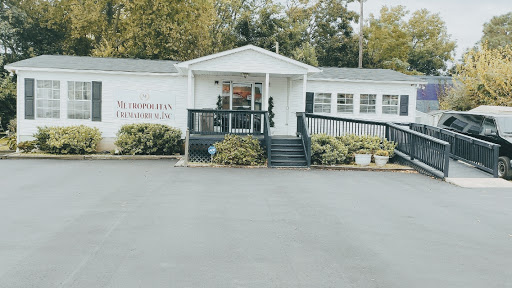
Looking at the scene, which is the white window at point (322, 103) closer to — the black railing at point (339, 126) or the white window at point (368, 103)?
the white window at point (368, 103)

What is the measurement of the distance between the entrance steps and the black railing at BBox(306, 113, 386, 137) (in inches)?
44.6

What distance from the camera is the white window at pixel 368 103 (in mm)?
19688

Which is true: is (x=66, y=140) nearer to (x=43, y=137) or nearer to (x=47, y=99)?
(x=43, y=137)

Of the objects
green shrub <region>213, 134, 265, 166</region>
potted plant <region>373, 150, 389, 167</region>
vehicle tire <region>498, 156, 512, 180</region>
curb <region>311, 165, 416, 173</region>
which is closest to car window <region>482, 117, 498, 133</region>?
vehicle tire <region>498, 156, 512, 180</region>

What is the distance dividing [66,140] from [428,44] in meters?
37.8

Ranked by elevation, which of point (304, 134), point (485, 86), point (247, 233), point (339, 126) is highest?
point (485, 86)

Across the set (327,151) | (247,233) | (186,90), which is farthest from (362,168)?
(247,233)

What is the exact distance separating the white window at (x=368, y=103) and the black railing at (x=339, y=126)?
7.01 feet

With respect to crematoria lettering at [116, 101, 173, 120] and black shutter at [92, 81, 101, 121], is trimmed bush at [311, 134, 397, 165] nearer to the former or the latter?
crematoria lettering at [116, 101, 173, 120]

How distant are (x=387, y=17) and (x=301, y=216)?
42052 mm

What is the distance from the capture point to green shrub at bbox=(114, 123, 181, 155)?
55.8ft

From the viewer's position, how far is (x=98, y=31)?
31250mm

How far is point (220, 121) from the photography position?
16922 mm

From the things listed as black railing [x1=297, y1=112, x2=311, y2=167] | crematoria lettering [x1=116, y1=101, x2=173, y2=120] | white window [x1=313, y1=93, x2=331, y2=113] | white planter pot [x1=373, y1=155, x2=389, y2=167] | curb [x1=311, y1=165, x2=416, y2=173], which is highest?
white window [x1=313, y1=93, x2=331, y2=113]
